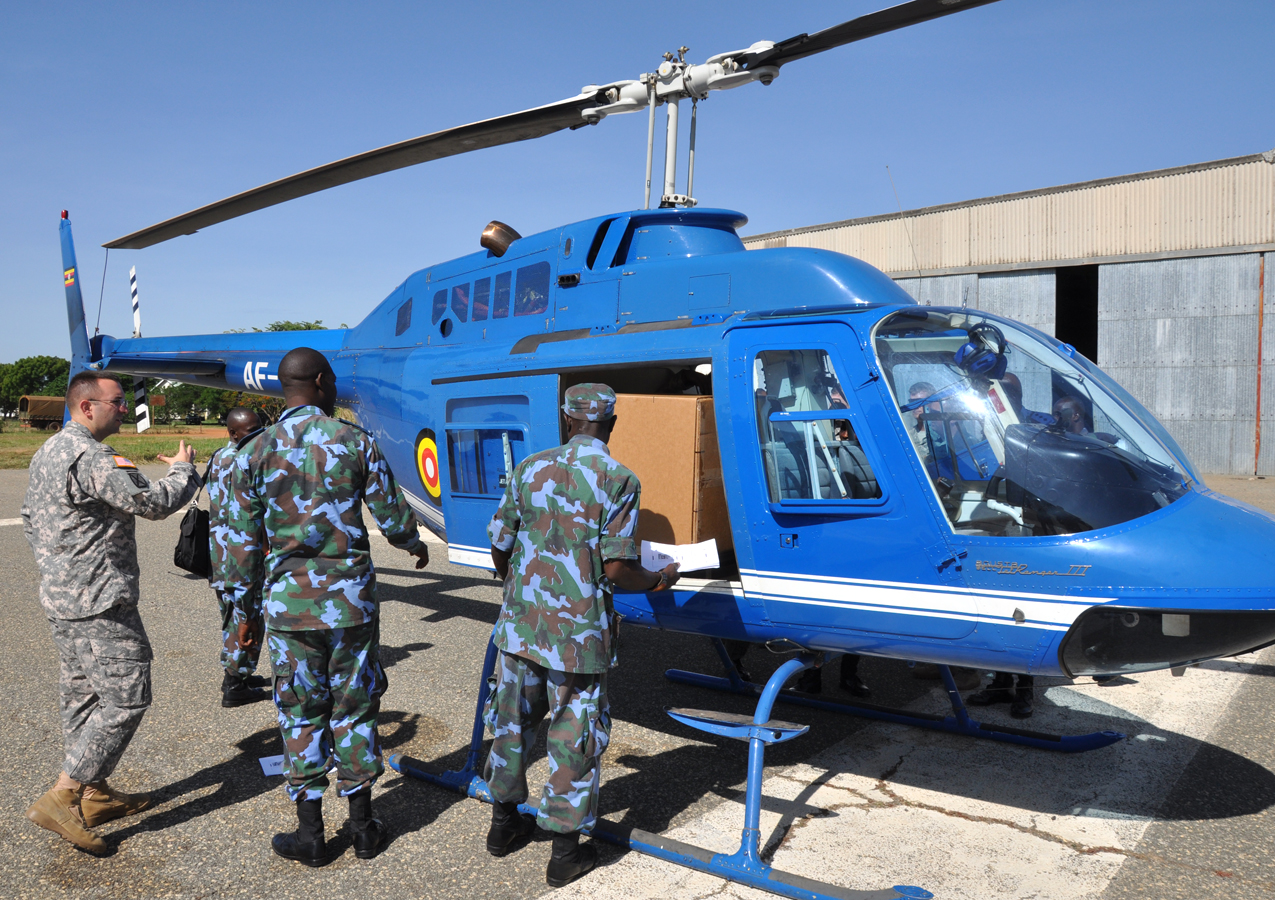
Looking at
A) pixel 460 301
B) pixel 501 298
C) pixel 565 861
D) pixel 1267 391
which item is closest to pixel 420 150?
pixel 460 301

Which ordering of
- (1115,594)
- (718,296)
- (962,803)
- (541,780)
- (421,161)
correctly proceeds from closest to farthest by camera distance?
1. (1115,594)
2. (962,803)
3. (541,780)
4. (718,296)
5. (421,161)

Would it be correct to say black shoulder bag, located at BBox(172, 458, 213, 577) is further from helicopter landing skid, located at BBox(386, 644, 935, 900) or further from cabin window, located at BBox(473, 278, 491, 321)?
helicopter landing skid, located at BBox(386, 644, 935, 900)

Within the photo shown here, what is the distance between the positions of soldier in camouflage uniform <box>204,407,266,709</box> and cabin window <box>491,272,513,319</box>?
1827mm

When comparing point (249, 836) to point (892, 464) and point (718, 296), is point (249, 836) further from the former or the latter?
point (718, 296)

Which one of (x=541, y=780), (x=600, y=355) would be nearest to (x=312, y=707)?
(x=541, y=780)

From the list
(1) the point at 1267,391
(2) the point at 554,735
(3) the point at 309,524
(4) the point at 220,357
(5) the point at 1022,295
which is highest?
(5) the point at 1022,295

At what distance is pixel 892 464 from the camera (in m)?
3.50

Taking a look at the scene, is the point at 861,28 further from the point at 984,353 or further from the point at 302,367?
the point at 302,367

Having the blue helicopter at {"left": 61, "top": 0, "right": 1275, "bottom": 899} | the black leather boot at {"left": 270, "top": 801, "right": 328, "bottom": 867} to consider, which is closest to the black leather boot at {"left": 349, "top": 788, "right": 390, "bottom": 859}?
the black leather boot at {"left": 270, "top": 801, "right": 328, "bottom": 867}

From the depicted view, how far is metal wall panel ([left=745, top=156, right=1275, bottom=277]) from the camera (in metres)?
17.8

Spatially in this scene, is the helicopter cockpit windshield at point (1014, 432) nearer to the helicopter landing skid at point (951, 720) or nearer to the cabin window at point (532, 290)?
the helicopter landing skid at point (951, 720)

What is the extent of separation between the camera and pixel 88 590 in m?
3.47

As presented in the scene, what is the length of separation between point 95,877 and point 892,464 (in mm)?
3588

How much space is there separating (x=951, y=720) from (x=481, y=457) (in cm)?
315
